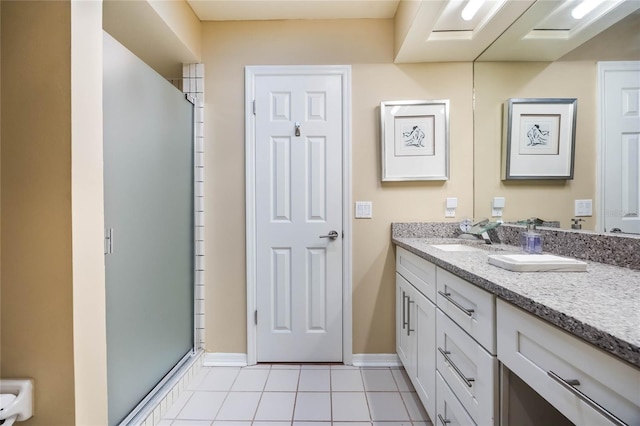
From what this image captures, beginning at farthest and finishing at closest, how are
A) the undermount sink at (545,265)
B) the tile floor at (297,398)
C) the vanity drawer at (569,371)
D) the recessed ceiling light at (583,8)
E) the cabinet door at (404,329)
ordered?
the cabinet door at (404,329) < the tile floor at (297,398) < the recessed ceiling light at (583,8) < the undermount sink at (545,265) < the vanity drawer at (569,371)

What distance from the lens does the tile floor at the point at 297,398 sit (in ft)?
4.76

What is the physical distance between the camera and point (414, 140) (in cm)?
194

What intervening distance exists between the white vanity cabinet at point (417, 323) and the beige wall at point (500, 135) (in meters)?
0.67

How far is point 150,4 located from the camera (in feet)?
4.60

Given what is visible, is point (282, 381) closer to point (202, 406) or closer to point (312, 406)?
point (312, 406)

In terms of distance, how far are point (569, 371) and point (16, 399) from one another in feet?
4.78

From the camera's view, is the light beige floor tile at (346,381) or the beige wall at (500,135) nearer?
the beige wall at (500,135)

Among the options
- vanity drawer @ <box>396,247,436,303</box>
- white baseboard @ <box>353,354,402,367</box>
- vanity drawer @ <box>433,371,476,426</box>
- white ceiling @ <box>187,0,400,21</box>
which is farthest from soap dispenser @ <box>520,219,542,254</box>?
white ceiling @ <box>187,0,400,21</box>

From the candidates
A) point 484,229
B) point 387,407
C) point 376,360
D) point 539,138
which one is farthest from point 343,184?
point 387,407

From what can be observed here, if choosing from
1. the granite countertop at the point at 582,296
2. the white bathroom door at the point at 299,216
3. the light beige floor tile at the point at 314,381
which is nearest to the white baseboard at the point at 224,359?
the white bathroom door at the point at 299,216

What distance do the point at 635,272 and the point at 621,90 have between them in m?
0.66

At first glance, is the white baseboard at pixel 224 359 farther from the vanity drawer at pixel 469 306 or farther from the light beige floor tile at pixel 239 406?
the vanity drawer at pixel 469 306

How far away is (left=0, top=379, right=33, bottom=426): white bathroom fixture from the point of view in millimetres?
795

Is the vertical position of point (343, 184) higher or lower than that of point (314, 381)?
higher
